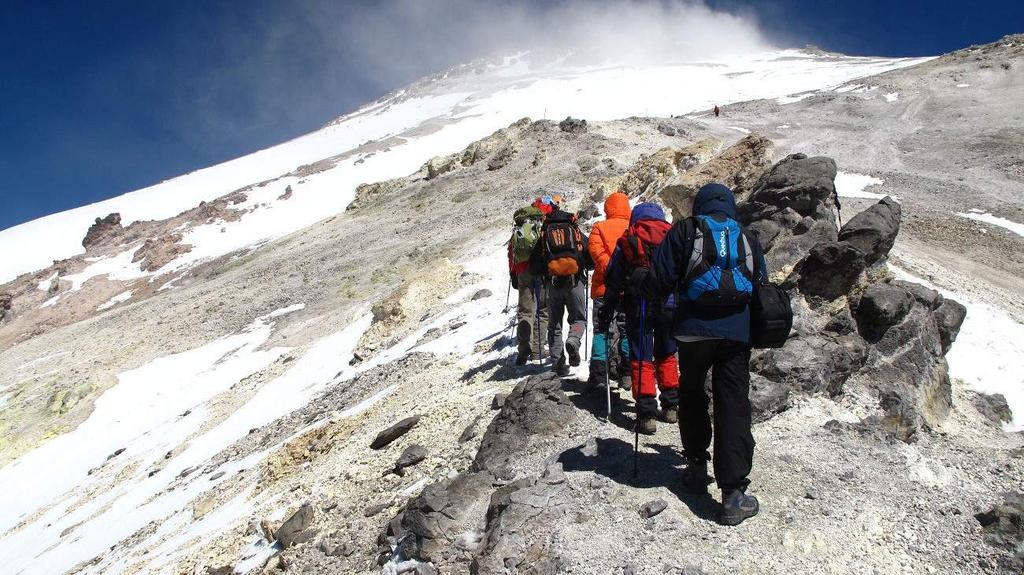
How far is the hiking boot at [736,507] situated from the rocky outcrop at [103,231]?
66.0 m

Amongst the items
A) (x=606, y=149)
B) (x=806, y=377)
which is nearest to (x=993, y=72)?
(x=606, y=149)

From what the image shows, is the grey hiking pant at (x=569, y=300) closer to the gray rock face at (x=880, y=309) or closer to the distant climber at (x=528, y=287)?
the distant climber at (x=528, y=287)

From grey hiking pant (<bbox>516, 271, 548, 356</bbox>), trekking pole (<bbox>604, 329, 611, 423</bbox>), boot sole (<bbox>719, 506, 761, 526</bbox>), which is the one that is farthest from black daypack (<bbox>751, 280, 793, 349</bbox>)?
grey hiking pant (<bbox>516, 271, 548, 356</bbox>)

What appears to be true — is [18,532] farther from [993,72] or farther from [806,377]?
[993,72]

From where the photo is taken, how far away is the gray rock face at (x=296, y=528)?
6.02m

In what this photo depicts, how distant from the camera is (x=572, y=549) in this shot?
4309 millimetres

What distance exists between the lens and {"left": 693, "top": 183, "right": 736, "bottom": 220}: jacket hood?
14.5 ft

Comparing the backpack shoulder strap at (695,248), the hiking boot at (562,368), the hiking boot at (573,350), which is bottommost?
the hiking boot at (562,368)

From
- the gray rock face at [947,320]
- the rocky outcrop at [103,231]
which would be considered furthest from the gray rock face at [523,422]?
the rocky outcrop at [103,231]

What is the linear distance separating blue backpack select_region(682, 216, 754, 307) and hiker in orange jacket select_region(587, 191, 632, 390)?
1855mm

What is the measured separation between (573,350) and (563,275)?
Result: 0.99 meters

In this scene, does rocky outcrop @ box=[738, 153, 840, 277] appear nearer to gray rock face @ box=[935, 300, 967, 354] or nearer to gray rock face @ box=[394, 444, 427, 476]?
gray rock face @ box=[935, 300, 967, 354]

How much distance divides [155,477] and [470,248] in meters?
12.4

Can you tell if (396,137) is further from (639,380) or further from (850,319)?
(639,380)
